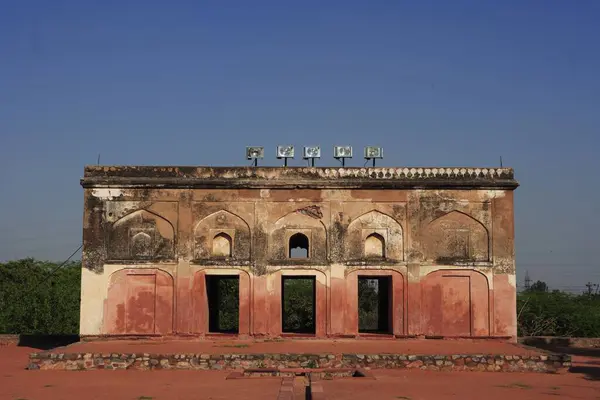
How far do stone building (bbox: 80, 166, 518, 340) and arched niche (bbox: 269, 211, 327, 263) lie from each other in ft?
0.08

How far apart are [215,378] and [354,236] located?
222 inches

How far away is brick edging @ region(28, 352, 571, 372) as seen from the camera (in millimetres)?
15125

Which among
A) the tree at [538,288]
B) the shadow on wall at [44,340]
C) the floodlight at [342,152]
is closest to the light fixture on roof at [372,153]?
the floodlight at [342,152]

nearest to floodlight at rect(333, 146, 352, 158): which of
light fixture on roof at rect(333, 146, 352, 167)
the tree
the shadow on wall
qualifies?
light fixture on roof at rect(333, 146, 352, 167)

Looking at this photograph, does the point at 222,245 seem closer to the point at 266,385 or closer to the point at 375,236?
the point at 375,236

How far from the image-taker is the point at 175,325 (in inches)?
702

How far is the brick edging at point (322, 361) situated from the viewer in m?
15.1

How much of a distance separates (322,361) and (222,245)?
4586 millimetres

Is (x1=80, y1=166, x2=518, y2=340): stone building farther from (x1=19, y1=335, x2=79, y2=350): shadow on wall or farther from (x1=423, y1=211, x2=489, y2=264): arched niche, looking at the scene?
(x1=19, y1=335, x2=79, y2=350): shadow on wall

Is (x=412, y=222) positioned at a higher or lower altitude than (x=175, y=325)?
higher

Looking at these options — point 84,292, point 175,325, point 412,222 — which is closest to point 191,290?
point 175,325

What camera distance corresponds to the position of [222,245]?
18.5 m

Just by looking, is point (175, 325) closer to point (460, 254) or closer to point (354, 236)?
point (354, 236)

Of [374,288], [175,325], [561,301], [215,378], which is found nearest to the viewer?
[215,378]
